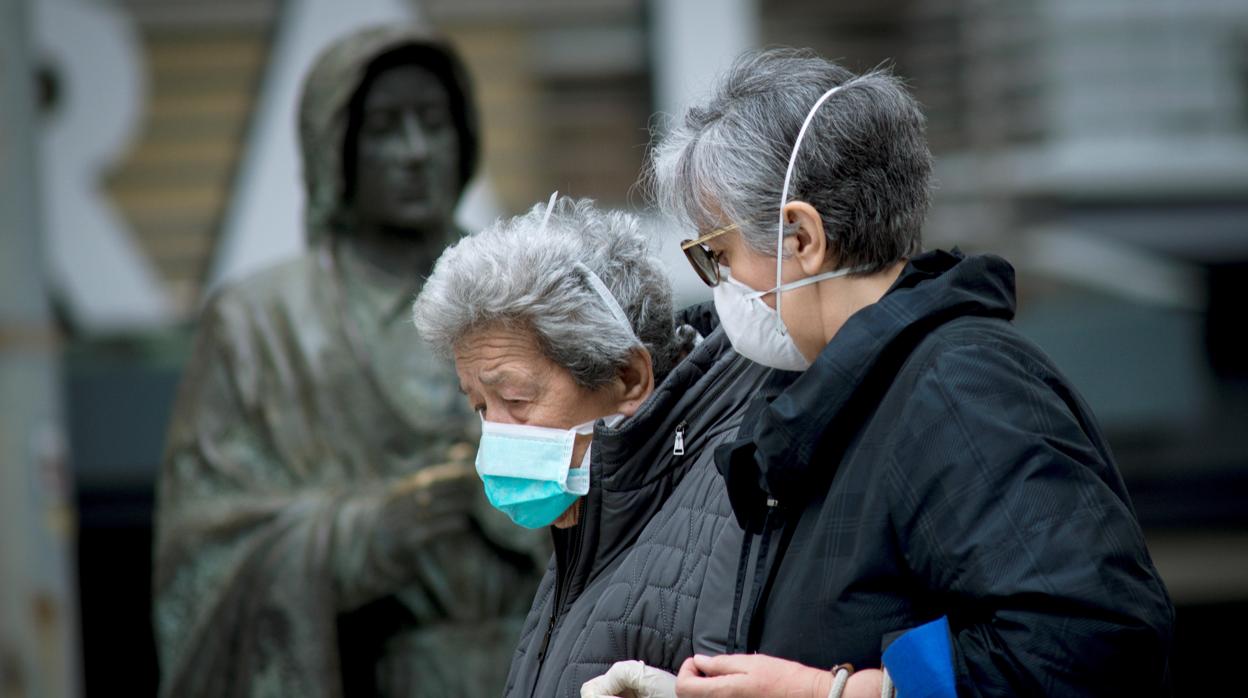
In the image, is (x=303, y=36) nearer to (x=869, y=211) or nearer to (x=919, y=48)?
(x=919, y=48)

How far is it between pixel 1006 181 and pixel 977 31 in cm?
82

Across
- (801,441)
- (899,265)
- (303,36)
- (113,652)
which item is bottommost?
(113,652)

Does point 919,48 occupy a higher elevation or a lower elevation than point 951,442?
higher

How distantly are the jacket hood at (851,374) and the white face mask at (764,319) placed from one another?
0.11m

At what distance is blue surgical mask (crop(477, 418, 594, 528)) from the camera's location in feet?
7.43

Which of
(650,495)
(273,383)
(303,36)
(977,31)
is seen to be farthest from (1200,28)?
(650,495)

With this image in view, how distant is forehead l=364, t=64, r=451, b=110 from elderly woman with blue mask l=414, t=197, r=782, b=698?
148 cm

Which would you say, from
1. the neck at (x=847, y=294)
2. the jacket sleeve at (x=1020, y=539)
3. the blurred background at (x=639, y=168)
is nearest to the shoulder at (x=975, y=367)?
the jacket sleeve at (x=1020, y=539)

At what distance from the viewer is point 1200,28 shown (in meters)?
9.17

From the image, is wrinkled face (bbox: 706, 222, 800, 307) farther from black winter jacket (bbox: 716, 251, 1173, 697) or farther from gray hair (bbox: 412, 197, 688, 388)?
gray hair (bbox: 412, 197, 688, 388)

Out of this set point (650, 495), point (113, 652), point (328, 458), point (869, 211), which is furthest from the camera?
point (113, 652)

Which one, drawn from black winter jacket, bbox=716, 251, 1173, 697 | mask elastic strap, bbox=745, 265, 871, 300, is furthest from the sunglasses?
black winter jacket, bbox=716, 251, 1173, 697

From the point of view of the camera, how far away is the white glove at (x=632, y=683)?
200cm

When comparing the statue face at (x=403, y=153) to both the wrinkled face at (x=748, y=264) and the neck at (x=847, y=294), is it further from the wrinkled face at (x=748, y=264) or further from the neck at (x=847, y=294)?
the neck at (x=847, y=294)
